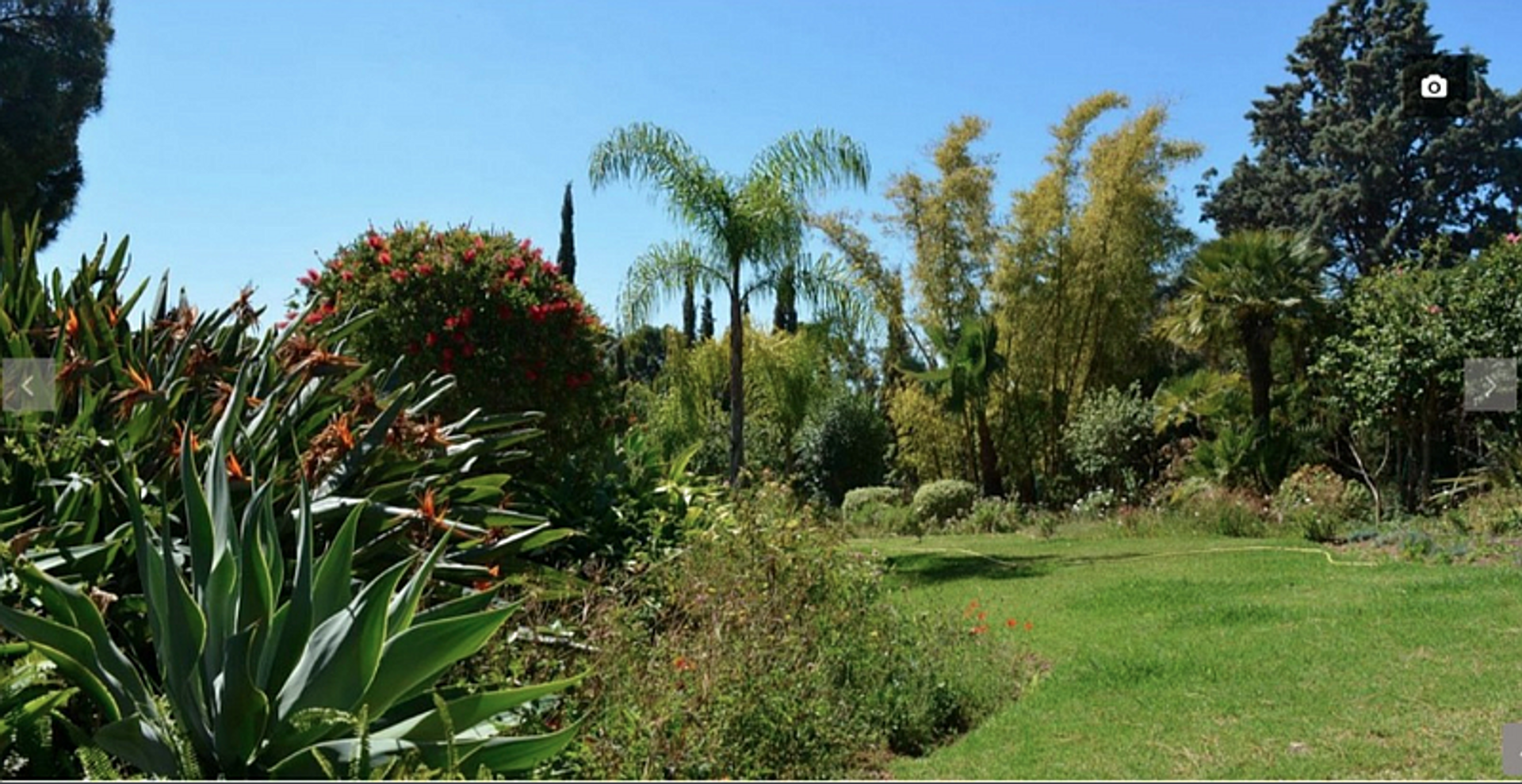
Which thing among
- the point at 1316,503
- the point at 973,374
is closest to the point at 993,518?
the point at 973,374

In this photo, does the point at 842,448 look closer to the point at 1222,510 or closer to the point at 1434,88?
the point at 1222,510

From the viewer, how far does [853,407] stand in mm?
25672

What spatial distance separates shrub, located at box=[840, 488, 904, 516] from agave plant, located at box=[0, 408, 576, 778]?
17.8 metres

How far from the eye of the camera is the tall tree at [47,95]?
76.9 ft

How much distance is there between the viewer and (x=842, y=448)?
1003 inches

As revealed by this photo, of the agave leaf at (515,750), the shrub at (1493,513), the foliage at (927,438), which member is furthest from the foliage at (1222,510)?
the agave leaf at (515,750)

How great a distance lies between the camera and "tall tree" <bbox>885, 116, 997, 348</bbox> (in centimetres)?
2255

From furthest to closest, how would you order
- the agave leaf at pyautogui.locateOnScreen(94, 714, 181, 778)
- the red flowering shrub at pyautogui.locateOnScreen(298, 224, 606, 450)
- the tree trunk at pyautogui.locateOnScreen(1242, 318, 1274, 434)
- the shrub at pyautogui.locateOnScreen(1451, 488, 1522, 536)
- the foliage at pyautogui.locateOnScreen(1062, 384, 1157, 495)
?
1. the foliage at pyautogui.locateOnScreen(1062, 384, 1157, 495)
2. the tree trunk at pyautogui.locateOnScreen(1242, 318, 1274, 434)
3. the shrub at pyautogui.locateOnScreen(1451, 488, 1522, 536)
4. the red flowering shrub at pyautogui.locateOnScreen(298, 224, 606, 450)
5. the agave leaf at pyautogui.locateOnScreen(94, 714, 181, 778)

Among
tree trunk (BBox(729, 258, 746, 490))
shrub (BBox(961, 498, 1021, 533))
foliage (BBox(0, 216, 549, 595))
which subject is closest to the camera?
foliage (BBox(0, 216, 549, 595))

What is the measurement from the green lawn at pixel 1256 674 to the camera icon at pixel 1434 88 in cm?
423

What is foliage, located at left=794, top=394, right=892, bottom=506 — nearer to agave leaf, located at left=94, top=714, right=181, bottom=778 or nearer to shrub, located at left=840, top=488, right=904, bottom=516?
shrub, located at left=840, top=488, right=904, bottom=516

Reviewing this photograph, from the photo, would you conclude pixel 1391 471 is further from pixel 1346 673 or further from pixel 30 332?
pixel 30 332

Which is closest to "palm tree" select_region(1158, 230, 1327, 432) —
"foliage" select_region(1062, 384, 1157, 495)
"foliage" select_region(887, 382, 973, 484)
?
"foliage" select_region(1062, 384, 1157, 495)

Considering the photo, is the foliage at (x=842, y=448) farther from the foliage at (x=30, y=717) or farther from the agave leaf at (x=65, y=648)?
the agave leaf at (x=65, y=648)
